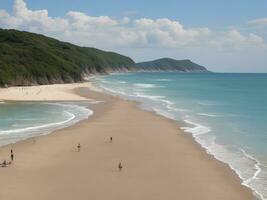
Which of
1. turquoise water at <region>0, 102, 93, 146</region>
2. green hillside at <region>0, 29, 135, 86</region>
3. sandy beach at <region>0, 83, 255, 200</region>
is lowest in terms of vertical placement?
turquoise water at <region>0, 102, 93, 146</region>

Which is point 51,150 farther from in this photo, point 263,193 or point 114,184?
point 263,193

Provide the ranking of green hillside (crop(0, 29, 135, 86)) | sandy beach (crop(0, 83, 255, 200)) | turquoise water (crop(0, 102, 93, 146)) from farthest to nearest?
green hillside (crop(0, 29, 135, 86))
turquoise water (crop(0, 102, 93, 146))
sandy beach (crop(0, 83, 255, 200))

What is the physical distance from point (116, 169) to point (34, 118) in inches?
1029

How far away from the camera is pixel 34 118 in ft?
171

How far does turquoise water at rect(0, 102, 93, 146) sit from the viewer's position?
4156 centimetres

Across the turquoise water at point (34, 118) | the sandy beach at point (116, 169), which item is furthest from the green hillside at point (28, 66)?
the sandy beach at point (116, 169)

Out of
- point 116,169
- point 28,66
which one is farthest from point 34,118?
point 28,66

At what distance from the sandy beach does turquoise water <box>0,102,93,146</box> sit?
2.50m

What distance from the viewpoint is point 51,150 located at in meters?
34.0

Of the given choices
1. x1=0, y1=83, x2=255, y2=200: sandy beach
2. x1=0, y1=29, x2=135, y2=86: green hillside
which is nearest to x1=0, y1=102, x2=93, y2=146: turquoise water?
x1=0, y1=83, x2=255, y2=200: sandy beach

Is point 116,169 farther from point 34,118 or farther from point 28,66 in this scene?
point 28,66

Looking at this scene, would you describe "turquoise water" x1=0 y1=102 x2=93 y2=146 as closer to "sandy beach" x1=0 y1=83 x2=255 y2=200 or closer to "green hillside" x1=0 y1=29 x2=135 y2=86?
"sandy beach" x1=0 y1=83 x2=255 y2=200

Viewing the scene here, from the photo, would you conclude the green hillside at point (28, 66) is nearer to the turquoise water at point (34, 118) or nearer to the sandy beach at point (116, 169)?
the turquoise water at point (34, 118)

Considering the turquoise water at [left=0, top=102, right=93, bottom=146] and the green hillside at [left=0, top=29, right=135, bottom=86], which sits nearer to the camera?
the turquoise water at [left=0, top=102, right=93, bottom=146]
